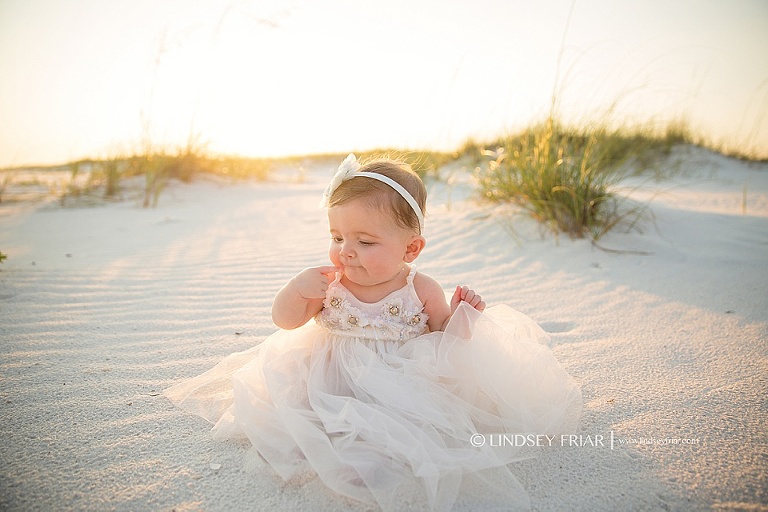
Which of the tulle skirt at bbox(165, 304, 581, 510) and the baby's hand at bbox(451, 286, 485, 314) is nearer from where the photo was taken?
the tulle skirt at bbox(165, 304, 581, 510)

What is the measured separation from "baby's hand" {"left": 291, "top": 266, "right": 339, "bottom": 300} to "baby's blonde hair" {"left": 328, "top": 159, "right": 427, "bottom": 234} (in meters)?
0.24

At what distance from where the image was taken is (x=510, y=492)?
117 cm

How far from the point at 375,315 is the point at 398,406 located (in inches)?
14.3

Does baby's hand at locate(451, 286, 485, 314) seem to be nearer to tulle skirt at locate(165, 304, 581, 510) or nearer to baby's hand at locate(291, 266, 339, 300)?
tulle skirt at locate(165, 304, 581, 510)

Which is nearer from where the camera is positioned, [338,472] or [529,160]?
[338,472]

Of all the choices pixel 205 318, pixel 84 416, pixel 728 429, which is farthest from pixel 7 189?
pixel 728 429

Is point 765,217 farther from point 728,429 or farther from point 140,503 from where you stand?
point 140,503

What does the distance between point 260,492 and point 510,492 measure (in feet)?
2.28

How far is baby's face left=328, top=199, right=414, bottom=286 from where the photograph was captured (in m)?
1.47

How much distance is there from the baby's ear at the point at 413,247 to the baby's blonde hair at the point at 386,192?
37mm

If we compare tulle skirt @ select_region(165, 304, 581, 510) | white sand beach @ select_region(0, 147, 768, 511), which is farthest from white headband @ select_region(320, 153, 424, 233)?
white sand beach @ select_region(0, 147, 768, 511)

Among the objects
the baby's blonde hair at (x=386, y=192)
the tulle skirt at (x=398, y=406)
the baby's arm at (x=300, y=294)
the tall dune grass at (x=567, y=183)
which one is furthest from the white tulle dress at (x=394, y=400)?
the tall dune grass at (x=567, y=183)

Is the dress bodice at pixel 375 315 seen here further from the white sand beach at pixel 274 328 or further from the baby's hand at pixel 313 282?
the white sand beach at pixel 274 328

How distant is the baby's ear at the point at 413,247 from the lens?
1.59 meters
